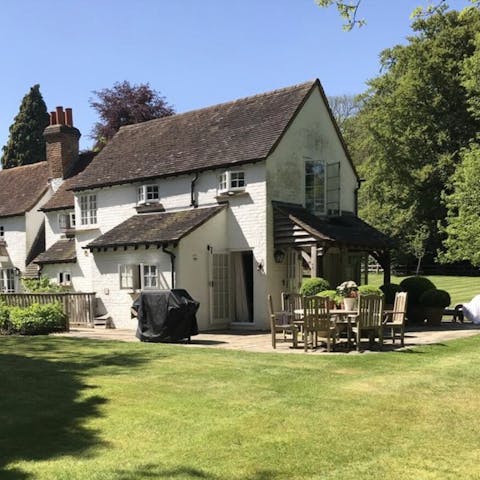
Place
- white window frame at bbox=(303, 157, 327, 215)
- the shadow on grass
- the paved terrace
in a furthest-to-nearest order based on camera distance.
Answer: white window frame at bbox=(303, 157, 327, 215) < the paved terrace < the shadow on grass

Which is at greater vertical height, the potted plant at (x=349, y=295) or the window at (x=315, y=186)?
the window at (x=315, y=186)

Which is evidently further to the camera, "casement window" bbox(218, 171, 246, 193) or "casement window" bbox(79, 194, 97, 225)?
"casement window" bbox(79, 194, 97, 225)

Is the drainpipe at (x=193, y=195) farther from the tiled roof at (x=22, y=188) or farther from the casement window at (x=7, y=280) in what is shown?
the casement window at (x=7, y=280)

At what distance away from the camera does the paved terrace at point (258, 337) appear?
45.0 ft

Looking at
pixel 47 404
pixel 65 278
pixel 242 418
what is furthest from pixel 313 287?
pixel 65 278

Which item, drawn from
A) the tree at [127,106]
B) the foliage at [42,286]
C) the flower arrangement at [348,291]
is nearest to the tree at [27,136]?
the tree at [127,106]

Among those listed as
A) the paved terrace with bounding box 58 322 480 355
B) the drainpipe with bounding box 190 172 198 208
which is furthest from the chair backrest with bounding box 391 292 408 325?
the drainpipe with bounding box 190 172 198 208

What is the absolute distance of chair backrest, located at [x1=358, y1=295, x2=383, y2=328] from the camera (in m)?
12.9

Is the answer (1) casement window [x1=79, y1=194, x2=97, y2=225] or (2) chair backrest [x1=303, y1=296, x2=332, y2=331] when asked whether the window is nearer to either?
(2) chair backrest [x1=303, y1=296, x2=332, y2=331]

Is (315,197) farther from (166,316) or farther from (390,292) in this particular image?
(166,316)

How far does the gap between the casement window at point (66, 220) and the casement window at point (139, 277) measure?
7391 millimetres

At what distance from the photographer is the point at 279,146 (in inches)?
760

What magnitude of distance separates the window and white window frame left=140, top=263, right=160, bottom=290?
229 inches

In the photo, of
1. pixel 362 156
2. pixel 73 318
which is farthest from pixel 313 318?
pixel 362 156
